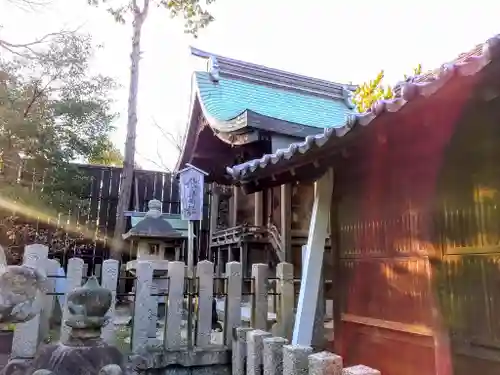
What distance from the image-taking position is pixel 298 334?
3.85 m

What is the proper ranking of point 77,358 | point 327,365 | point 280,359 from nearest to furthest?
point 327,365 → point 77,358 → point 280,359

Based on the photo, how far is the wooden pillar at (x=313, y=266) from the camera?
389cm

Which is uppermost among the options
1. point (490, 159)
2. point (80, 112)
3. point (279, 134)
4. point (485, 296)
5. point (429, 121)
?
point (80, 112)

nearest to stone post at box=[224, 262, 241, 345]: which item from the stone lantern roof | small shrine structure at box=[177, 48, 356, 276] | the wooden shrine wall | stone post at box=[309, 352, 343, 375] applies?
the wooden shrine wall

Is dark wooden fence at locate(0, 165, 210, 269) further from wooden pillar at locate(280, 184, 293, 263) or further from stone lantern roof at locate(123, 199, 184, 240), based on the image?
wooden pillar at locate(280, 184, 293, 263)

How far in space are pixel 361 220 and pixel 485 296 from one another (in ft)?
4.49

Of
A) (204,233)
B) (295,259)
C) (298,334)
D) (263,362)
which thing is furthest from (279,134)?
(204,233)

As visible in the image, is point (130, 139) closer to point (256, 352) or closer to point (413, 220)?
point (256, 352)

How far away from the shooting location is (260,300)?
15.4ft

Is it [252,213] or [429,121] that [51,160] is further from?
[429,121]

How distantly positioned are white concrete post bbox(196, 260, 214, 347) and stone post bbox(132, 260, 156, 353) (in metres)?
0.51

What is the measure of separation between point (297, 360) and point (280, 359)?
366mm

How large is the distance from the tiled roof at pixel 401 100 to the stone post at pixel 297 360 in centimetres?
151

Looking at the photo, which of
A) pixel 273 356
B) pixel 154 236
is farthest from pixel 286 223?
pixel 273 356
